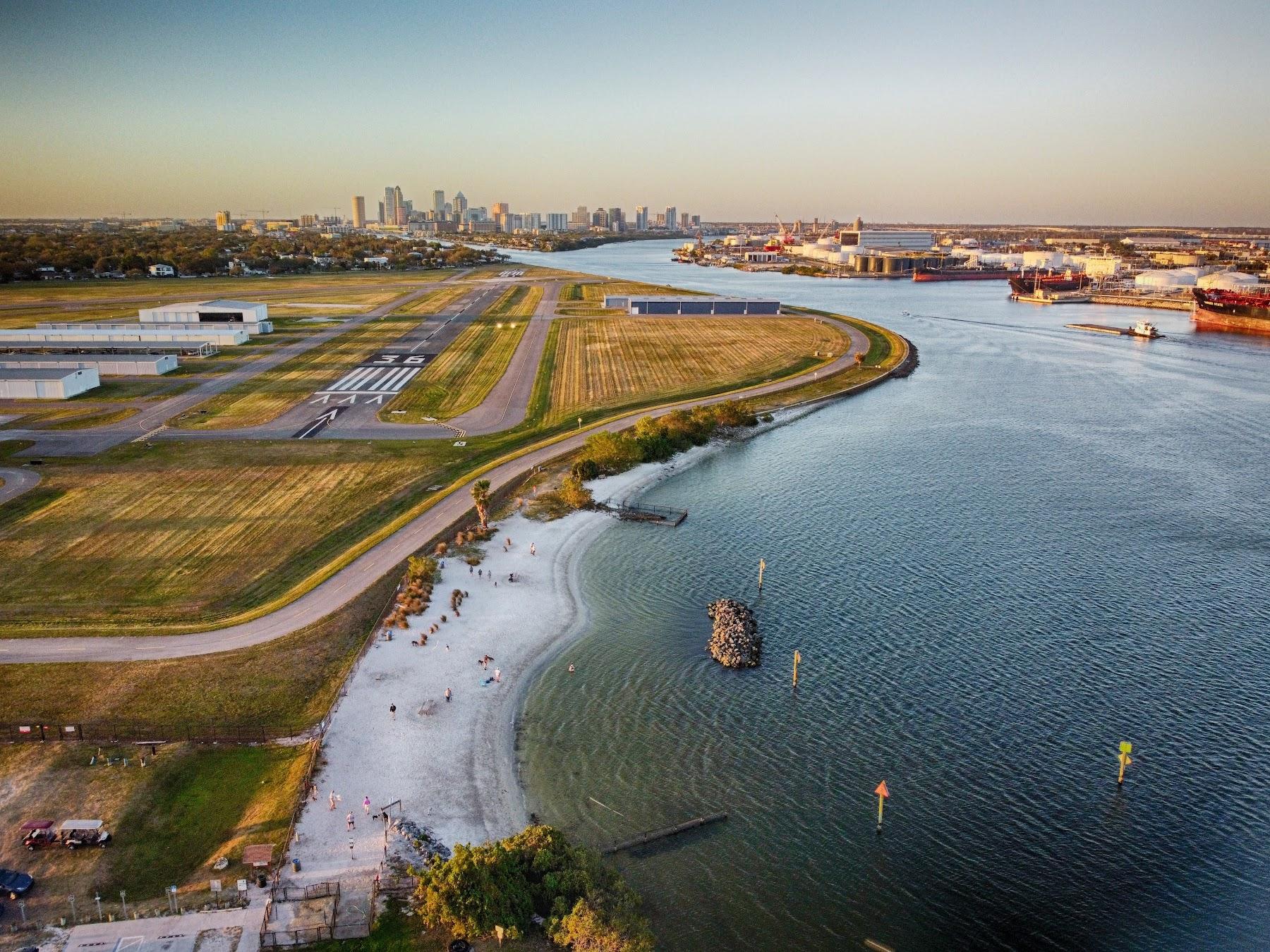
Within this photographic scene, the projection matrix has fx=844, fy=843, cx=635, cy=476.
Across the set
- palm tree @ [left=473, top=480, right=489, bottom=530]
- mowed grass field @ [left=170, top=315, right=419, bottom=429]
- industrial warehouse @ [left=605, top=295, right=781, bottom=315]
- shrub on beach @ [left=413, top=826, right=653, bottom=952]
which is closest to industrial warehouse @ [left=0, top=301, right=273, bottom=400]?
mowed grass field @ [left=170, top=315, right=419, bottom=429]

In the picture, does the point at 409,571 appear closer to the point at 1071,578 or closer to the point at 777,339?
the point at 1071,578

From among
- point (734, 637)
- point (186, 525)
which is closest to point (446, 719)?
point (734, 637)

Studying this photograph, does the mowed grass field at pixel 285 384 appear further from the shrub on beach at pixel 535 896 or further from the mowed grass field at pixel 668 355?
the shrub on beach at pixel 535 896

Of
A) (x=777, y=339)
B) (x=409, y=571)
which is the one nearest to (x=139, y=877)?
(x=409, y=571)

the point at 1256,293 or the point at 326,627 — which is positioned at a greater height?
the point at 1256,293

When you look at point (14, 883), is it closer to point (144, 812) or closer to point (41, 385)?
point (144, 812)
